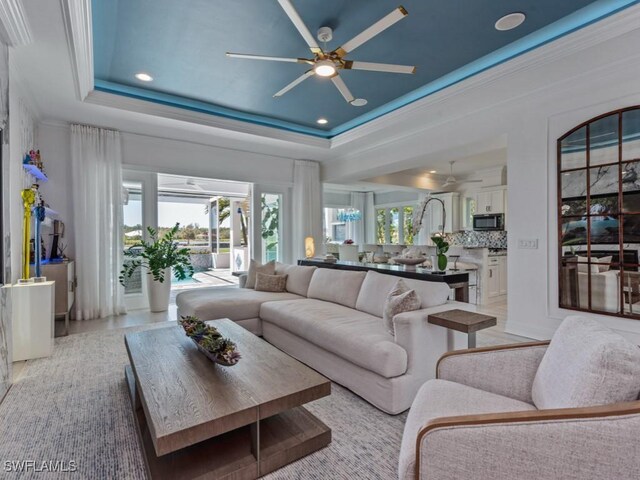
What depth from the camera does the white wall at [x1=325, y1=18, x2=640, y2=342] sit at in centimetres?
307

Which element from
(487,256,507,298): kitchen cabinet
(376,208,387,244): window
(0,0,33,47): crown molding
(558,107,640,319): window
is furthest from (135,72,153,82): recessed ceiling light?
(376,208,387,244): window

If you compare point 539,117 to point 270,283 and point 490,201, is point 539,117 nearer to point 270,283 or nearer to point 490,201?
point 270,283

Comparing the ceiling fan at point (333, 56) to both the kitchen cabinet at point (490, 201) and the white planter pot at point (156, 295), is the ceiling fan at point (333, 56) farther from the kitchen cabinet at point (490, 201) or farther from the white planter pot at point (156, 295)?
the kitchen cabinet at point (490, 201)

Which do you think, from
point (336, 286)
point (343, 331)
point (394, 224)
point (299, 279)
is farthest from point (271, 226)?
point (394, 224)

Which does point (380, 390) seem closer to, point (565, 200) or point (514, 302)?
point (514, 302)

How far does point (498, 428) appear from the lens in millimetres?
1048

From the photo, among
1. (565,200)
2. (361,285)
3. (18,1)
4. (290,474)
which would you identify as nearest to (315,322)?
(361,285)

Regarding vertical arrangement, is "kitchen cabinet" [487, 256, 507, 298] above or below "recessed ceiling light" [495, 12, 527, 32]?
below

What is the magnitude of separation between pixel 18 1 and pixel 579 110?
16.0 ft

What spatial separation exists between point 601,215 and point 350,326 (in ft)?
9.09

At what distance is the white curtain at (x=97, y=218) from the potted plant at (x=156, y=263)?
288 millimetres

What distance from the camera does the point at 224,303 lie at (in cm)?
367

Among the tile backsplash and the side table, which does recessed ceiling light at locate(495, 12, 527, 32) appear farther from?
the tile backsplash

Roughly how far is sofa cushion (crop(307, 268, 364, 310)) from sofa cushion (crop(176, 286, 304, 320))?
33 cm
